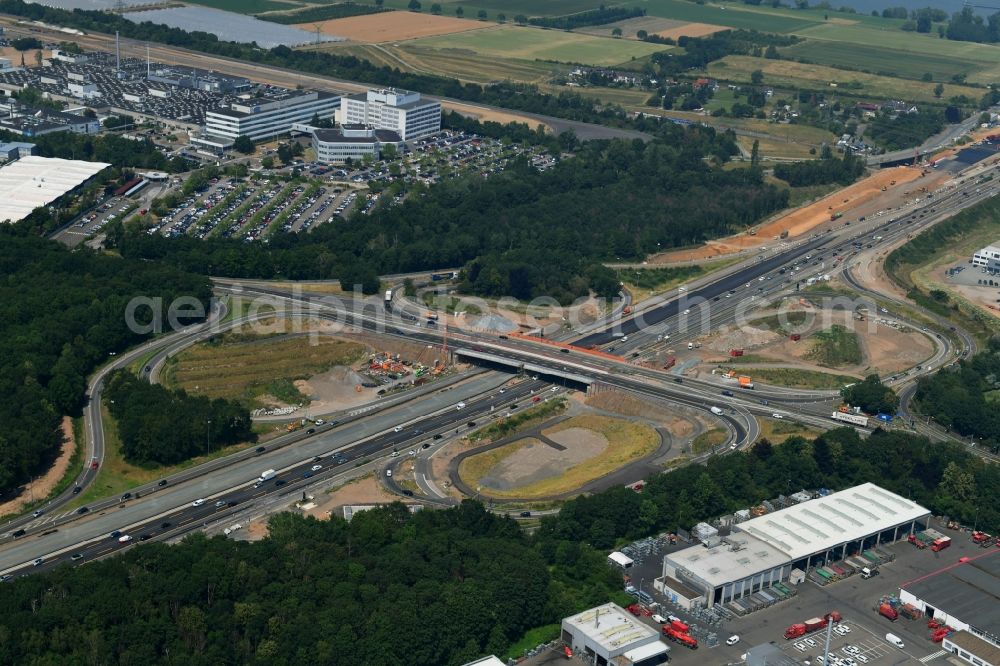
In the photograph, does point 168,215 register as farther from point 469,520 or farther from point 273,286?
point 469,520

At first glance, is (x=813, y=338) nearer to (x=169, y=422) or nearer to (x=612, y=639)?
(x=612, y=639)

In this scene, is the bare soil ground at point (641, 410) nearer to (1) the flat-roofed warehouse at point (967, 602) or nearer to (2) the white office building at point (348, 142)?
(1) the flat-roofed warehouse at point (967, 602)

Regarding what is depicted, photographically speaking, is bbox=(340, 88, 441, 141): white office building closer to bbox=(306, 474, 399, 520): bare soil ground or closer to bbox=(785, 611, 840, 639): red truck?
bbox=(306, 474, 399, 520): bare soil ground

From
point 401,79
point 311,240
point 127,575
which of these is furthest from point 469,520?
point 401,79

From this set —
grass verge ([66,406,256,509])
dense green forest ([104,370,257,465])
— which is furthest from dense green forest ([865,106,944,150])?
grass verge ([66,406,256,509])

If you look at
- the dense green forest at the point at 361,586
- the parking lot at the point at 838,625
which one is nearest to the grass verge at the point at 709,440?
the dense green forest at the point at 361,586
